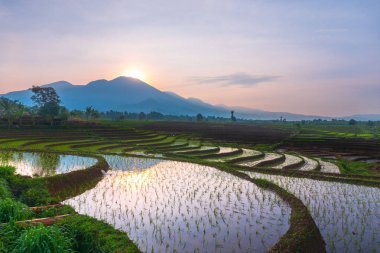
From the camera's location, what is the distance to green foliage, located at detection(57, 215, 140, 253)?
27.6 feet

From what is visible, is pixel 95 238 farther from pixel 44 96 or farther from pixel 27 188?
pixel 44 96

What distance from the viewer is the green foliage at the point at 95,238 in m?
8.40

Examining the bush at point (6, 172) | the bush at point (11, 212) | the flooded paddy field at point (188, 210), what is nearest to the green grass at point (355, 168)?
the flooded paddy field at point (188, 210)

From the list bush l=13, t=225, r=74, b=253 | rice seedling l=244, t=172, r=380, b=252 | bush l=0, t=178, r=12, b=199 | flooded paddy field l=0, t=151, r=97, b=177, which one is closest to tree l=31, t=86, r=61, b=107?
flooded paddy field l=0, t=151, r=97, b=177

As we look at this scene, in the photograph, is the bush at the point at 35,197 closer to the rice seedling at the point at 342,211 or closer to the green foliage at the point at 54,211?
the green foliage at the point at 54,211

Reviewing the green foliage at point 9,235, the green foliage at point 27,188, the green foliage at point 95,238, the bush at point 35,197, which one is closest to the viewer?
the green foliage at point 9,235

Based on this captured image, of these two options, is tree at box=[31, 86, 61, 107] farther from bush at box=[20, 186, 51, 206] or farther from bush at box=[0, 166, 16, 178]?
bush at box=[20, 186, 51, 206]

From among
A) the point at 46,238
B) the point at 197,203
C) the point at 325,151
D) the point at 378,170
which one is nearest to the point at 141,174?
the point at 197,203

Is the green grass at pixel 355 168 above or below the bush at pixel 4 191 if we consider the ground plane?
below

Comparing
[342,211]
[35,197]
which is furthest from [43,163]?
[342,211]

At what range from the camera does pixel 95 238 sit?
8758 mm

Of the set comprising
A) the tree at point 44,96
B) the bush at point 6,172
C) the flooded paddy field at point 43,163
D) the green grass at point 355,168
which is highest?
the tree at point 44,96

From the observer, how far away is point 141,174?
19.6 metres

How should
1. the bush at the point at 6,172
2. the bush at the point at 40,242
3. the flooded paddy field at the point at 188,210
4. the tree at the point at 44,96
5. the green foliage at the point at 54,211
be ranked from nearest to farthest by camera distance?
the bush at the point at 40,242 < the flooded paddy field at the point at 188,210 < the green foliage at the point at 54,211 < the bush at the point at 6,172 < the tree at the point at 44,96
